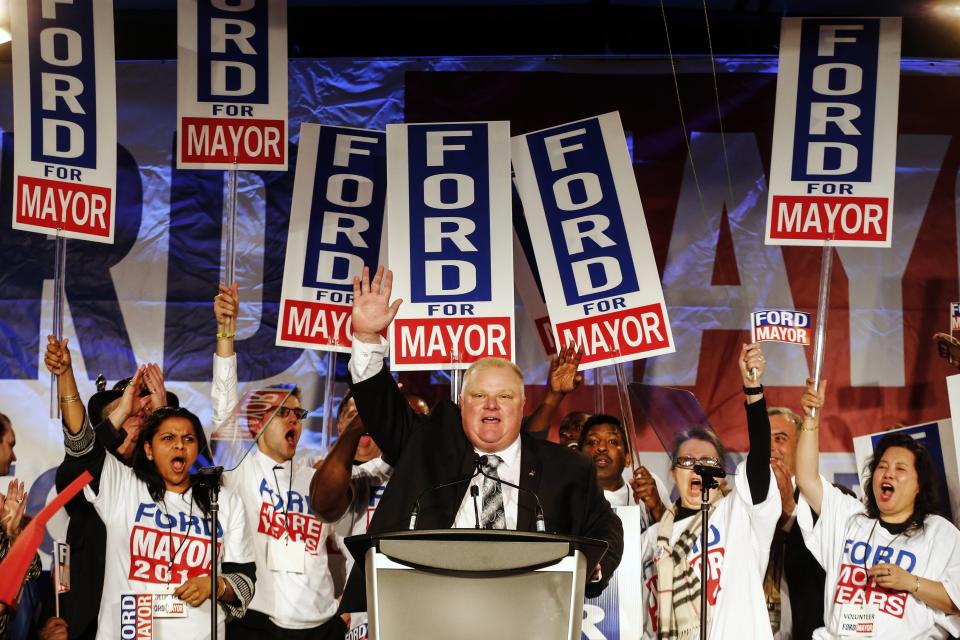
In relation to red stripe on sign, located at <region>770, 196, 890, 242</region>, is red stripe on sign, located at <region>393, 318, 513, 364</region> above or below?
below

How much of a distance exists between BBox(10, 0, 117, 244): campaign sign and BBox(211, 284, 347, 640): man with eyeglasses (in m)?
0.77

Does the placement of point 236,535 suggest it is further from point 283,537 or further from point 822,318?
point 822,318

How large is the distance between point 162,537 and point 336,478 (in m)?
0.66

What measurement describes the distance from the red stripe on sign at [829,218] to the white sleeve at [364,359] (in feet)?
7.12

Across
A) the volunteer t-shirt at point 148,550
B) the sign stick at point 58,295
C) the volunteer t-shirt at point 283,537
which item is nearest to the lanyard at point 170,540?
the volunteer t-shirt at point 148,550

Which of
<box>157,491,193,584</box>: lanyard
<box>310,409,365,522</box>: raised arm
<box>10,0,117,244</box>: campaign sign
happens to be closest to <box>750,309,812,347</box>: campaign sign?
<box>310,409,365,522</box>: raised arm

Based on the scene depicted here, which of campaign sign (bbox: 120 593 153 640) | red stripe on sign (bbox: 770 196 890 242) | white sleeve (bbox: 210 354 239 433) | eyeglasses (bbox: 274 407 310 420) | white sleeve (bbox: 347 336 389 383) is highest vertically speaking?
red stripe on sign (bbox: 770 196 890 242)

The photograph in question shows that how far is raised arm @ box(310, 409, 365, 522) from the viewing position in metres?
4.19

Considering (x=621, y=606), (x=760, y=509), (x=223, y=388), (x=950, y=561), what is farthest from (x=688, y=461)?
(x=223, y=388)

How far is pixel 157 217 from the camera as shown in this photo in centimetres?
587

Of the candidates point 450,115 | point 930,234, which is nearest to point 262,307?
point 450,115

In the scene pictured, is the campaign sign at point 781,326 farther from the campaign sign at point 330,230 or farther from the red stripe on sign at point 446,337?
the campaign sign at point 330,230

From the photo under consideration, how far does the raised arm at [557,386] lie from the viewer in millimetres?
4402

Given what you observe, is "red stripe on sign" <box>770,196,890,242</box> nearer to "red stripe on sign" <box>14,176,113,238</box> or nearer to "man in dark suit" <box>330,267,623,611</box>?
"man in dark suit" <box>330,267,623,611</box>
